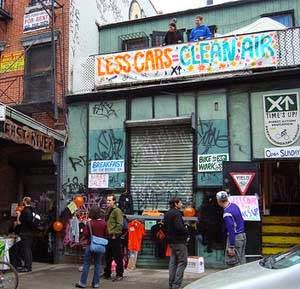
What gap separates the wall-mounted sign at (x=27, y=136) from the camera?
10892mm

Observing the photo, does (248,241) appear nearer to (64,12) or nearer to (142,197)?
(142,197)

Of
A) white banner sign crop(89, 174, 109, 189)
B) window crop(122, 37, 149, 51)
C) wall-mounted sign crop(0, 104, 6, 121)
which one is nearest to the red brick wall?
white banner sign crop(89, 174, 109, 189)

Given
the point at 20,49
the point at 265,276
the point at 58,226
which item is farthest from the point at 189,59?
the point at 265,276

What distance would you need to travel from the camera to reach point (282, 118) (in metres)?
11.6

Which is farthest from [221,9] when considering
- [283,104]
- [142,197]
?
[142,197]

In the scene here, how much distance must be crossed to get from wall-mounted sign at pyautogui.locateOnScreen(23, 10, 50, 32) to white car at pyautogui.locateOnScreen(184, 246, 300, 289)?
11.1 meters

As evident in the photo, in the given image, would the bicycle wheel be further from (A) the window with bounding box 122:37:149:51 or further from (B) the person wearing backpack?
(A) the window with bounding box 122:37:149:51

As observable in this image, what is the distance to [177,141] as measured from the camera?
12.6 m

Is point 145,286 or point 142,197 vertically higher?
point 142,197

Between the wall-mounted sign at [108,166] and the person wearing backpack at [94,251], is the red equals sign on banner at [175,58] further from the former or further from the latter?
the person wearing backpack at [94,251]

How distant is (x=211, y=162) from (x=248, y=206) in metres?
1.59

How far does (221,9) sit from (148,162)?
5.15m

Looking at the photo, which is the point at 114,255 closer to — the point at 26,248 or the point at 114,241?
the point at 114,241

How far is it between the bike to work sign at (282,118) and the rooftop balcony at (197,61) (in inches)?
31.9
